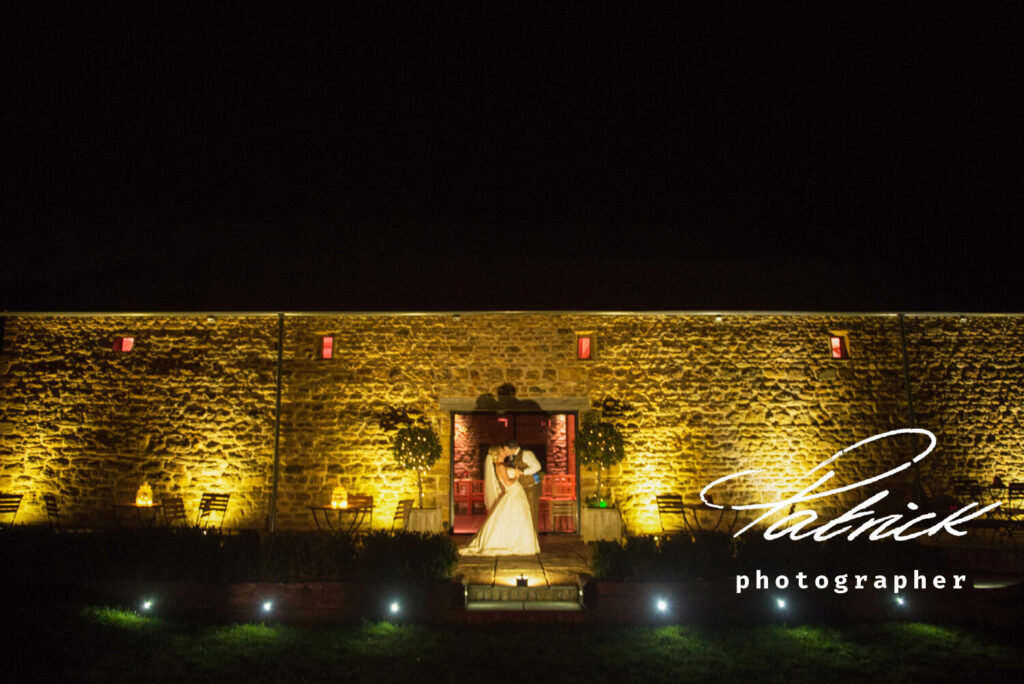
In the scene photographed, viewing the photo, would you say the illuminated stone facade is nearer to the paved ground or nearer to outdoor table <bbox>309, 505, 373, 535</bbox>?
outdoor table <bbox>309, 505, 373, 535</bbox>

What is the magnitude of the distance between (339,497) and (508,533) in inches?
125

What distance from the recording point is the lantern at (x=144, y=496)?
984 centimetres

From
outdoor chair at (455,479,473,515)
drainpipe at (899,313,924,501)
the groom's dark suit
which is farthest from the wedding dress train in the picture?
drainpipe at (899,313,924,501)

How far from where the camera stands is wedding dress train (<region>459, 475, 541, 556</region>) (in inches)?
329

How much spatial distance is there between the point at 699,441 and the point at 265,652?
740cm

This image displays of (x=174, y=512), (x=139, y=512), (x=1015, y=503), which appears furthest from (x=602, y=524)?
(x=139, y=512)

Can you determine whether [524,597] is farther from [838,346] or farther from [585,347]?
[838,346]

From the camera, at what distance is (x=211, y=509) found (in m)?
9.89

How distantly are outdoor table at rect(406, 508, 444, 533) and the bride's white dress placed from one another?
859mm

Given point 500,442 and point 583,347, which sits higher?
point 583,347

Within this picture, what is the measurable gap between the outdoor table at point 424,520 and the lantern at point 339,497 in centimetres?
124

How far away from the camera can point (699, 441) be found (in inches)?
409

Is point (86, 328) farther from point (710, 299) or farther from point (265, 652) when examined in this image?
point (710, 299)

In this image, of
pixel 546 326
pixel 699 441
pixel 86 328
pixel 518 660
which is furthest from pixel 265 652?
pixel 86 328
